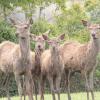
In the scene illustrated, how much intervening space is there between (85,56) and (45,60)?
1541mm

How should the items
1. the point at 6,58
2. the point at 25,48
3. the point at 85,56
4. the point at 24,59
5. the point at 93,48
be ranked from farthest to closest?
1. the point at 85,56
2. the point at 6,58
3. the point at 93,48
4. the point at 24,59
5. the point at 25,48

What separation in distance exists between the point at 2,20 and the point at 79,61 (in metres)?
11.6

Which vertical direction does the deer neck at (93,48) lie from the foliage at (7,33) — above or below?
below

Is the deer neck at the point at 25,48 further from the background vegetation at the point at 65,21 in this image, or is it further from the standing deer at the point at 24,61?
the background vegetation at the point at 65,21

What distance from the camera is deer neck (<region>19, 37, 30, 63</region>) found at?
16.0 m

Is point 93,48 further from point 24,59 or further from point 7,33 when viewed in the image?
point 7,33

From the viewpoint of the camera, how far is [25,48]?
16.2 m

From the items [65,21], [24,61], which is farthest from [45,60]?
[65,21]

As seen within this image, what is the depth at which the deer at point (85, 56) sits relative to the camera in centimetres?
1791

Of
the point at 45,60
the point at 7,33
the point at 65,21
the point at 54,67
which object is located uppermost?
→ the point at 65,21

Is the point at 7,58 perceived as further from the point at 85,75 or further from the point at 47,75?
the point at 85,75

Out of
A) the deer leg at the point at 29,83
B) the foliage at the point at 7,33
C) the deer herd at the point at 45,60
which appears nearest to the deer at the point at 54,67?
the deer herd at the point at 45,60

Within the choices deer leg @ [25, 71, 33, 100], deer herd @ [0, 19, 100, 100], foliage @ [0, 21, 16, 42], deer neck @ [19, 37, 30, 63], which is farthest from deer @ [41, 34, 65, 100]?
foliage @ [0, 21, 16, 42]

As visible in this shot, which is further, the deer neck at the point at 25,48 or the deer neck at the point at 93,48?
the deer neck at the point at 93,48
